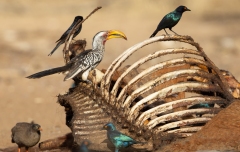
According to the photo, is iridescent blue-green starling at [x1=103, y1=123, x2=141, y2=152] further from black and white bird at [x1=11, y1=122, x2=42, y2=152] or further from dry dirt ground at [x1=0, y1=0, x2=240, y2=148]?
dry dirt ground at [x1=0, y1=0, x2=240, y2=148]

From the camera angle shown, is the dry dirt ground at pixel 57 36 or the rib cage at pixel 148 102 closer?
the rib cage at pixel 148 102

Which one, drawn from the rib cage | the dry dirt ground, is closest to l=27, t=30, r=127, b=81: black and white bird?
the rib cage

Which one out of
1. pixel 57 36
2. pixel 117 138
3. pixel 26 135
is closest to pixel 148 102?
pixel 117 138

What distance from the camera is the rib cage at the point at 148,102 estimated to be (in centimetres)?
568

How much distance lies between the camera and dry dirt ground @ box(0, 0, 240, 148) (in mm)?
12000

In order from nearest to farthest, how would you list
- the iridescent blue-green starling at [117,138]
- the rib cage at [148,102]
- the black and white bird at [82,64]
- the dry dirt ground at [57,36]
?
the iridescent blue-green starling at [117,138]
the rib cage at [148,102]
the black and white bird at [82,64]
the dry dirt ground at [57,36]

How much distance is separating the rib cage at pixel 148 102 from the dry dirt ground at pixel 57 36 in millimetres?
3232

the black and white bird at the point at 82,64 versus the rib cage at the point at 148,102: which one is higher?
the black and white bird at the point at 82,64

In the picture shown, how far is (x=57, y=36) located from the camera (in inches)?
758

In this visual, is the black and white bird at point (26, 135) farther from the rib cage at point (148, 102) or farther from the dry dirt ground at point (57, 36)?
the dry dirt ground at point (57, 36)

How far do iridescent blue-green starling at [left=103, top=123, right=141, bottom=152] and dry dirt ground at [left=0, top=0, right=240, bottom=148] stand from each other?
373 cm

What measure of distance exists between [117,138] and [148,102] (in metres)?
0.97

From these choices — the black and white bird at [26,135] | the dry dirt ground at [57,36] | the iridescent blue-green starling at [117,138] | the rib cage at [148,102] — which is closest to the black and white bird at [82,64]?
the rib cage at [148,102]

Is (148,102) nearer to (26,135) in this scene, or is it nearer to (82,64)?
(82,64)
